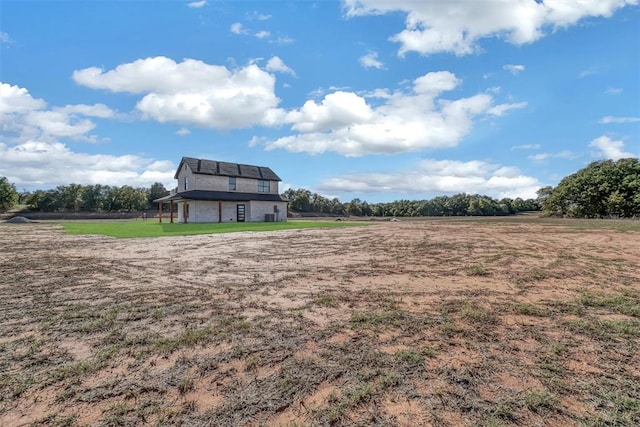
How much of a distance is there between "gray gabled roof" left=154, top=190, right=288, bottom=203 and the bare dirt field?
21041 mm

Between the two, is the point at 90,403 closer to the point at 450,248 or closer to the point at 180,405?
the point at 180,405

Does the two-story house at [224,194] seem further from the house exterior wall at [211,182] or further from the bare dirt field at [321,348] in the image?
the bare dirt field at [321,348]

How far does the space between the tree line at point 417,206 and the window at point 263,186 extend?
31.3 m

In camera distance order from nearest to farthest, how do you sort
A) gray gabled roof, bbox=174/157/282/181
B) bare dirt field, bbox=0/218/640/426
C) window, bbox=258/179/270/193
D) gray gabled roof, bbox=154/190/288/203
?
bare dirt field, bbox=0/218/640/426
gray gabled roof, bbox=154/190/288/203
gray gabled roof, bbox=174/157/282/181
window, bbox=258/179/270/193

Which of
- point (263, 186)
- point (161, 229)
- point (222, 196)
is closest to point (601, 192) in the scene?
point (263, 186)

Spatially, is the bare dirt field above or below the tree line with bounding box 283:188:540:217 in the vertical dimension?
below

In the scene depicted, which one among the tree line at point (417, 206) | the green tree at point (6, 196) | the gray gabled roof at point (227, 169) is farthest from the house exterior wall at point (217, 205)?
the green tree at point (6, 196)

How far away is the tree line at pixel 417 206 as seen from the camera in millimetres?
66500

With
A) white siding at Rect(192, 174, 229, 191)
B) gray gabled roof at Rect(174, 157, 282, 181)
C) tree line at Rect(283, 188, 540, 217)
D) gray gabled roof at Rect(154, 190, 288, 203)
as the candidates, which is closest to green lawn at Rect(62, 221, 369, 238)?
gray gabled roof at Rect(154, 190, 288, 203)

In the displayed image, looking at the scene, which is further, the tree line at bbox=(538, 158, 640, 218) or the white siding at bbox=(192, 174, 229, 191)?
the tree line at bbox=(538, 158, 640, 218)

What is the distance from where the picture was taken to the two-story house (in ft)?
90.9

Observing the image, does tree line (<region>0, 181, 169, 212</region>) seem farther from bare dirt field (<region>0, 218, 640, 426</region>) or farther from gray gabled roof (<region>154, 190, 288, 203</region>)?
bare dirt field (<region>0, 218, 640, 426</region>)

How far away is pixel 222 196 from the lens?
28844mm

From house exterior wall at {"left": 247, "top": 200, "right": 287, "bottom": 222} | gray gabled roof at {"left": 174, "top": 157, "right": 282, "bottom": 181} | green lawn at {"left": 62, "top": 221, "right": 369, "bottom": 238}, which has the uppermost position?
gray gabled roof at {"left": 174, "top": 157, "right": 282, "bottom": 181}
